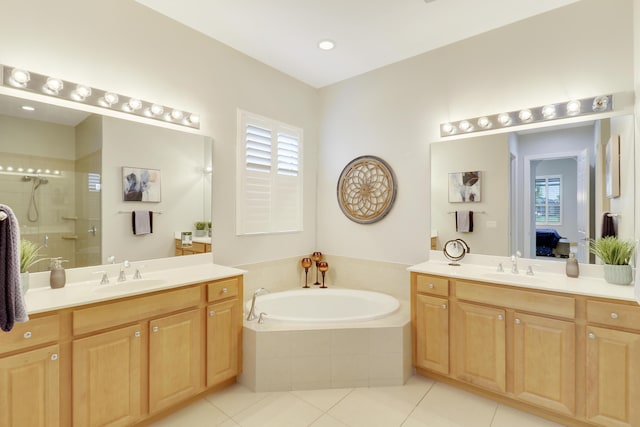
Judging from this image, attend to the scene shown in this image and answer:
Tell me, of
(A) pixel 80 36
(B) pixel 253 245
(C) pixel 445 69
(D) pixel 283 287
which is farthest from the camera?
(D) pixel 283 287

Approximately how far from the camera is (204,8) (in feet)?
7.86

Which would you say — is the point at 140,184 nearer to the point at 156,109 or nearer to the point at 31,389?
the point at 156,109

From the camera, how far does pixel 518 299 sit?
2104 mm

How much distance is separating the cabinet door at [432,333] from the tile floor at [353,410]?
0.19 meters

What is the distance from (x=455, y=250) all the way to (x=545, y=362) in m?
1.05

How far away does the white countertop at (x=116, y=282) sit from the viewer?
1.66 m

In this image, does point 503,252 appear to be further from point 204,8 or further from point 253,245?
point 204,8

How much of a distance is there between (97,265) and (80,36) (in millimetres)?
1567

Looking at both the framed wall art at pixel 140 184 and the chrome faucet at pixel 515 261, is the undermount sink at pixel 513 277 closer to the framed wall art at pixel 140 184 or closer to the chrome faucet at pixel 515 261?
the chrome faucet at pixel 515 261

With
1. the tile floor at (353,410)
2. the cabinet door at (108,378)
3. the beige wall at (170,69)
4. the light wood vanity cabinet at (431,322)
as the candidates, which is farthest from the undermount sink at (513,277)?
the cabinet door at (108,378)

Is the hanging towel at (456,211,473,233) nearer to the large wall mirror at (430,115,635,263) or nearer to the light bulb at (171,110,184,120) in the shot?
the large wall mirror at (430,115,635,263)

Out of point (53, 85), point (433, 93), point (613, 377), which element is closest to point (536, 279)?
point (613, 377)

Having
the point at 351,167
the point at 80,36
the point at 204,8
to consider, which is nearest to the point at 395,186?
the point at 351,167

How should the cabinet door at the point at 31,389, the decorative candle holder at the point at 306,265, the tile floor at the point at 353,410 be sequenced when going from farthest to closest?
the decorative candle holder at the point at 306,265 → the tile floor at the point at 353,410 → the cabinet door at the point at 31,389
